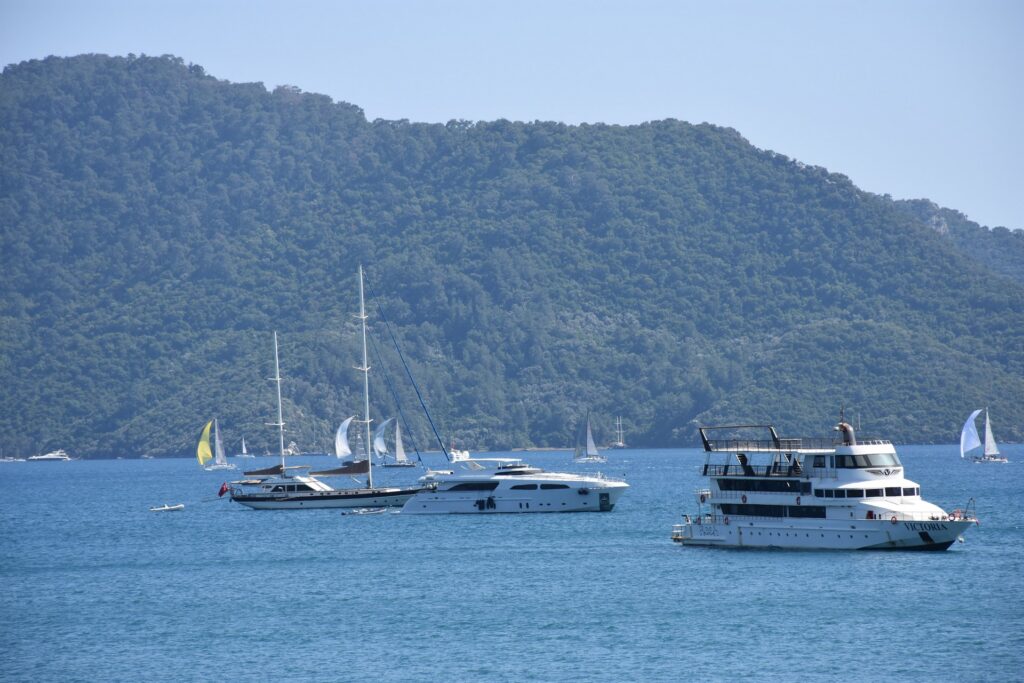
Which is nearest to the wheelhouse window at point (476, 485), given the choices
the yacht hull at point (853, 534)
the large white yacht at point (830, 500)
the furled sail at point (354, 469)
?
the furled sail at point (354, 469)

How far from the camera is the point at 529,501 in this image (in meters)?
97.2

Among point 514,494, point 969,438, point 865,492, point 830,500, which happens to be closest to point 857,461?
point 865,492

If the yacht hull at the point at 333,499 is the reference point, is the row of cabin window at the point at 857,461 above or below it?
above

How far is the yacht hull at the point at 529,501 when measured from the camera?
→ 97.0 metres

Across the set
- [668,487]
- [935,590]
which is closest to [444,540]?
[935,590]

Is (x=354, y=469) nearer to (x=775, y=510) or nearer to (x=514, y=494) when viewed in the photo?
(x=514, y=494)

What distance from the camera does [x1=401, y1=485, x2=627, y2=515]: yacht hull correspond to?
97.0 metres

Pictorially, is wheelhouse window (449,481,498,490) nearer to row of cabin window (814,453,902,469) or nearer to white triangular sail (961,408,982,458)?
row of cabin window (814,453,902,469)

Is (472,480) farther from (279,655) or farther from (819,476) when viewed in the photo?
(279,655)

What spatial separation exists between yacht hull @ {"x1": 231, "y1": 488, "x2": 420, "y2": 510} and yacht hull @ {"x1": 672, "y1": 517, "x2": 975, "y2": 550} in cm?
3471

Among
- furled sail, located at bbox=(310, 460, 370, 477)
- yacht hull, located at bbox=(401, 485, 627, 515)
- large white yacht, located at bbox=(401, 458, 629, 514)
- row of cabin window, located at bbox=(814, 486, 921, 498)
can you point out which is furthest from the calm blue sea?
furled sail, located at bbox=(310, 460, 370, 477)

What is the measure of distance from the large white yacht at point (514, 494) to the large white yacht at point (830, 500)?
85.6 feet

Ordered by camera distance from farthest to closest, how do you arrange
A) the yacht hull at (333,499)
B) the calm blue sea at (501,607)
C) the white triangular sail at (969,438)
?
the white triangular sail at (969,438) → the yacht hull at (333,499) → the calm blue sea at (501,607)

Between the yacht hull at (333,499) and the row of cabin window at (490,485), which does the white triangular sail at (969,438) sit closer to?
the row of cabin window at (490,485)
